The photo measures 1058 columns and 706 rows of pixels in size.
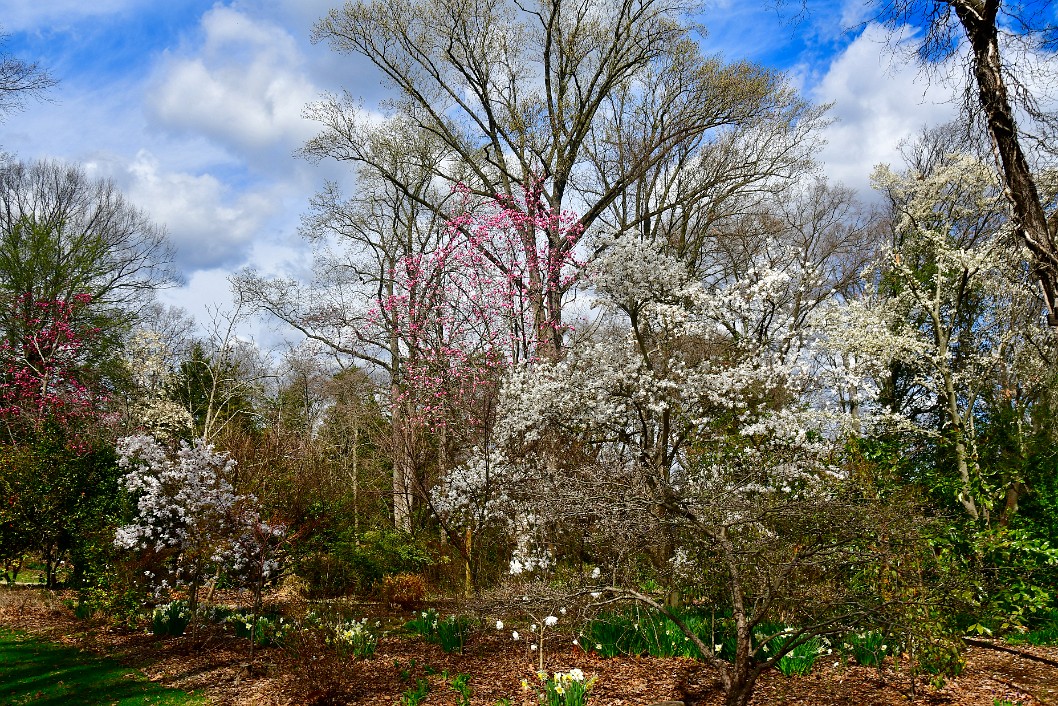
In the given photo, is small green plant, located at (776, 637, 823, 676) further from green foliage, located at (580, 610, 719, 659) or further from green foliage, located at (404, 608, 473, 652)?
green foliage, located at (404, 608, 473, 652)

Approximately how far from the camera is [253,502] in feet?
27.3

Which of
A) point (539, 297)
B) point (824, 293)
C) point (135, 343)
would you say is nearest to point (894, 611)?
point (539, 297)

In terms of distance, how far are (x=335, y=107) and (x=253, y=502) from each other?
988cm

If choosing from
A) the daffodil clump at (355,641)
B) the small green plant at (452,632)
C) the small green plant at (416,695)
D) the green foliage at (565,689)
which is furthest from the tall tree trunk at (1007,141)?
the daffodil clump at (355,641)

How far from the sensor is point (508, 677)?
5.83 meters

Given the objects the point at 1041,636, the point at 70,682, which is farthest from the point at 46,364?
the point at 1041,636

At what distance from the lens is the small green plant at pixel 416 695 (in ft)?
16.2

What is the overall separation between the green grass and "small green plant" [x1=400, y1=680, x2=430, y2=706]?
1917mm

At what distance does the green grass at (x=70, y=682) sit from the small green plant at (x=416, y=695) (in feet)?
6.29

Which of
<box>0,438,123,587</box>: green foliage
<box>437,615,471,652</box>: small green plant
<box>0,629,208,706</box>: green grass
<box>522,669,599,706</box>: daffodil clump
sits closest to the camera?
<box>522,669,599,706</box>: daffodil clump

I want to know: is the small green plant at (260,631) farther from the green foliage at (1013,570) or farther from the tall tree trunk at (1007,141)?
the tall tree trunk at (1007,141)

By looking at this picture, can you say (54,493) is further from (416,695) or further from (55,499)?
(416,695)

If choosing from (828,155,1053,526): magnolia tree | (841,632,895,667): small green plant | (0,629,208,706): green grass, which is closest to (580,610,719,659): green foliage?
(841,632,895,667): small green plant

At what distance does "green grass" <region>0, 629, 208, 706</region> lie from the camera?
5785mm
